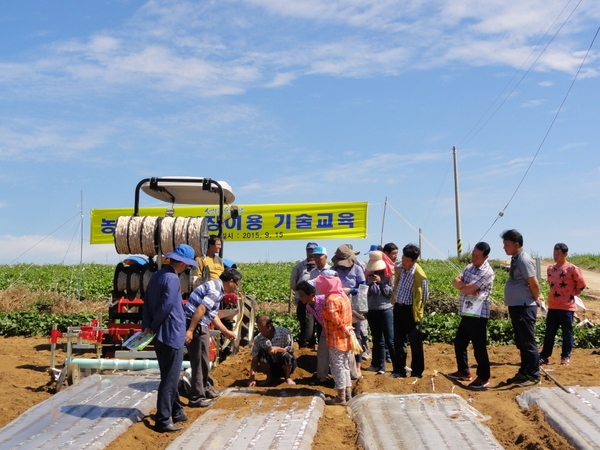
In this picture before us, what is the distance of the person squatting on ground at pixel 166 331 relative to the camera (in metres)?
6.75

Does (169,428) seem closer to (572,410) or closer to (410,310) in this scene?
(410,310)

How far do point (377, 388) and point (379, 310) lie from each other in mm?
1315

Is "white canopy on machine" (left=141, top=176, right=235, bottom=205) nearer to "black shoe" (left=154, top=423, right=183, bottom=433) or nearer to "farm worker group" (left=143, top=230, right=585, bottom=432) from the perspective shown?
"farm worker group" (left=143, top=230, right=585, bottom=432)

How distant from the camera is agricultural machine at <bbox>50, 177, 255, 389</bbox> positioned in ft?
28.3

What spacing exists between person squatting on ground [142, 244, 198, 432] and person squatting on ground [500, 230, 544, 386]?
3892mm

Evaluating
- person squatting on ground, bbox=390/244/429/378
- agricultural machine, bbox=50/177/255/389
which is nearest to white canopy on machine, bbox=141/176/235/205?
agricultural machine, bbox=50/177/255/389

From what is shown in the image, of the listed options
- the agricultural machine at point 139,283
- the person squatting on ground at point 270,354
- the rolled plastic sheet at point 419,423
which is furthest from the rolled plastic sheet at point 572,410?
the agricultural machine at point 139,283

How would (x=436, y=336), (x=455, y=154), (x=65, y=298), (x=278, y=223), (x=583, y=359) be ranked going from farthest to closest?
(x=455, y=154) → (x=65, y=298) → (x=278, y=223) → (x=436, y=336) → (x=583, y=359)

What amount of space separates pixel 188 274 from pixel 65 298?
10.7m

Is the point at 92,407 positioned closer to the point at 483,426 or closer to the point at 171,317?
the point at 171,317

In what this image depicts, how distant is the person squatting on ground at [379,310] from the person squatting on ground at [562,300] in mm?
2237

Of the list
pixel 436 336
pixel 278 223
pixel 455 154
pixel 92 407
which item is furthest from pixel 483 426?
pixel 455 154

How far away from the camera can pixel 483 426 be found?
6418 millimetres

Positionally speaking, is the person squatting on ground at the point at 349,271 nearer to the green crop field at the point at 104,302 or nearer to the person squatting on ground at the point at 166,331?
the person squatting on ground at the point at 166,331
